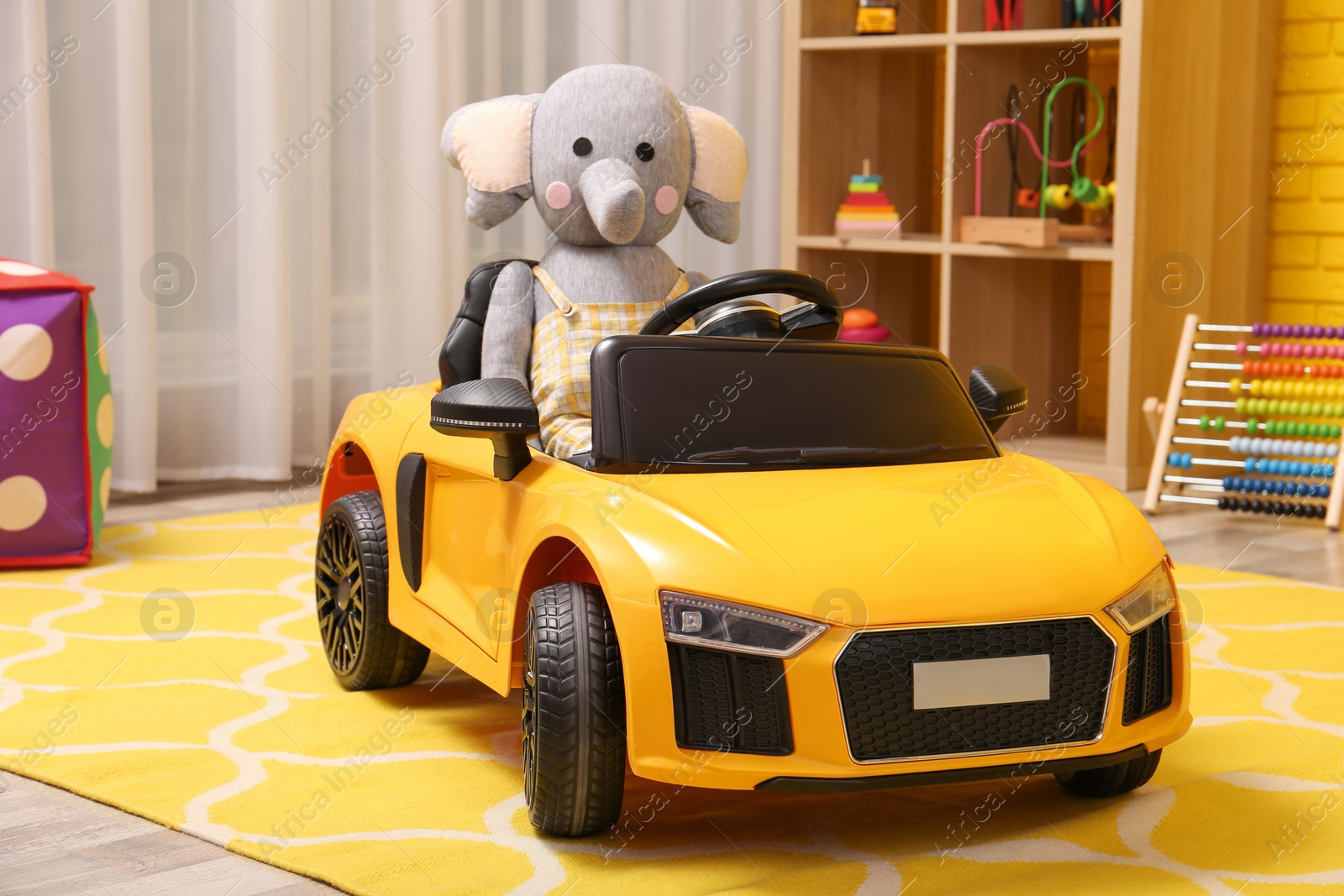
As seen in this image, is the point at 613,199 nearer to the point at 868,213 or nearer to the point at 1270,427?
the point at 1270,427

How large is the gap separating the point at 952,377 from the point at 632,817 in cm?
88

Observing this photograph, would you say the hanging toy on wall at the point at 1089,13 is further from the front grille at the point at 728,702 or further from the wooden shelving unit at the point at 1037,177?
the front grille at the point at 728,702

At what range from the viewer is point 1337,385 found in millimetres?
4602

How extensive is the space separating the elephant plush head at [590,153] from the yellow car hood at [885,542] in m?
0.85

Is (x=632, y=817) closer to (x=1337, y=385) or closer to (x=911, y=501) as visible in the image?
(x=911, y=501)

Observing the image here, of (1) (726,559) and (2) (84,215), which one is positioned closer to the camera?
(1) (726,559)

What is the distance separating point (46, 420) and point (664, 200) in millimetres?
1725

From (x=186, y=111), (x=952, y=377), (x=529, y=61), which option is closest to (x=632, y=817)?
(x=952, y=377)

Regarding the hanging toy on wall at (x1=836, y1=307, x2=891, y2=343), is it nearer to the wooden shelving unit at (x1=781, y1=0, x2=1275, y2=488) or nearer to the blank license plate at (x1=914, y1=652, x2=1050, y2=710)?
the wooden shelving unit at (x1=781, y1=0, x2=1275, y2=488)

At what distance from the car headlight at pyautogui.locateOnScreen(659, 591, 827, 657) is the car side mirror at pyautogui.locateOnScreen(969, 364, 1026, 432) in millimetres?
818

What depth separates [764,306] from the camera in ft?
8.86

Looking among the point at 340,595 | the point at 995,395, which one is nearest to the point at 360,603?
the point at 340,595

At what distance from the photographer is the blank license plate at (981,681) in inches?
75.8

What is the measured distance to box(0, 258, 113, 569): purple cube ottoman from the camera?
368 centimetres
